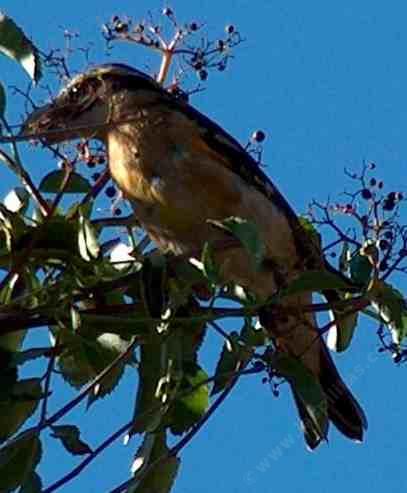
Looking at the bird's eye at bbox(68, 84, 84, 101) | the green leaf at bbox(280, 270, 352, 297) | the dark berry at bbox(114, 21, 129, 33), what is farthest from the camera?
the bird's eye at bbox(68, 84, 84, 101)

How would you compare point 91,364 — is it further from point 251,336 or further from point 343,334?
point 343,334

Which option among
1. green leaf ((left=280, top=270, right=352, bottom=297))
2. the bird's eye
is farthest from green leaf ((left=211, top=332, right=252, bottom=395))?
the bird's eye

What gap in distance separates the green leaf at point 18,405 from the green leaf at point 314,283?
0.35 m

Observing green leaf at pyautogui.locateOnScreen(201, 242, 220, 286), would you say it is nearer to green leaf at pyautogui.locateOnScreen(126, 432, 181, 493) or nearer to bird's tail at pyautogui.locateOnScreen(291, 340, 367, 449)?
green leaf at pyautogui.locateOnScreen(126, 432, 181, 493)

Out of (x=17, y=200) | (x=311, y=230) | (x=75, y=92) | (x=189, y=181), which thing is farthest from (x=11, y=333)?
(x=189, y=181)

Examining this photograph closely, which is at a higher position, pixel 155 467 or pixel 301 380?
pixel 301 380

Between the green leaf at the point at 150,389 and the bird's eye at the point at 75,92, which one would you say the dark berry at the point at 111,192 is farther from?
the green leaf at the point at 150,389

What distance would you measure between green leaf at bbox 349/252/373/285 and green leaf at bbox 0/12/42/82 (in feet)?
1.49

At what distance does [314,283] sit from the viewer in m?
1.71

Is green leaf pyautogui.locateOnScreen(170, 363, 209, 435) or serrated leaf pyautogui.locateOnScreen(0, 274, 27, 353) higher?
serrated leaf pyautogui.locateOnScreen(0, 274, 27, 353)

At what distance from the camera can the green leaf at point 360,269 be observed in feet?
5.76

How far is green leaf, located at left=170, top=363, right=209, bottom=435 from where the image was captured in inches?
69.7

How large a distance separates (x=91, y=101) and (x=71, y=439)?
94cm

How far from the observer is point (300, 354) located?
2.06 metres
